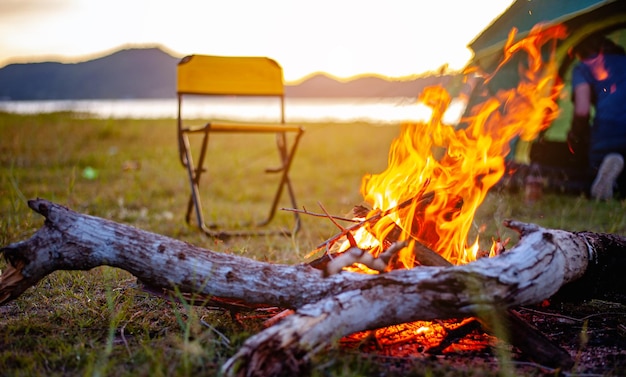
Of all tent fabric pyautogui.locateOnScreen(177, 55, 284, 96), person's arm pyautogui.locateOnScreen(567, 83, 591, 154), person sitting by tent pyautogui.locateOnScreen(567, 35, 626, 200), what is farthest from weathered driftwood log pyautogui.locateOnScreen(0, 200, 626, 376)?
person's arm pyautogui.locateOnScreen(567, 83, 591, 154)

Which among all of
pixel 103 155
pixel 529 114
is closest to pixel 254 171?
pixel 103 155

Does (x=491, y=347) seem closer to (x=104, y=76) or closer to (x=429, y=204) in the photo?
(x=429, y=204)

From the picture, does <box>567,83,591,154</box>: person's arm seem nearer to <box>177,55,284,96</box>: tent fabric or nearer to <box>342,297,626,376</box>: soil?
<box>177,55,284,96</box>: tent fabric

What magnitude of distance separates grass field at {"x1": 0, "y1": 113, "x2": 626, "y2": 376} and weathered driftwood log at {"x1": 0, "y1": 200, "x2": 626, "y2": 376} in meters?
0.14

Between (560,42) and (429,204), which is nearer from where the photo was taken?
(429,204)

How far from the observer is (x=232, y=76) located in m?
4.70

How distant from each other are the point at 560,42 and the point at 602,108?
0.68 metres

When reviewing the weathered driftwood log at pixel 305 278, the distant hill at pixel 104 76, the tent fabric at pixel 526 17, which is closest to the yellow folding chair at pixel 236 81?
the tent fabric at pixel 526 17

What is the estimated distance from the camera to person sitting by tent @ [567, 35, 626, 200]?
4.96 meters

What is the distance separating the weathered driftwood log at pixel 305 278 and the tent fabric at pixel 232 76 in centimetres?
256

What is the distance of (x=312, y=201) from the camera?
5.66 meters

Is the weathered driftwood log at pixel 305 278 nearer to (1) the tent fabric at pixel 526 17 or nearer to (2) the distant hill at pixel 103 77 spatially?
(1) the tent fabric at pixel 526 17

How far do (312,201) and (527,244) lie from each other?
3775mm

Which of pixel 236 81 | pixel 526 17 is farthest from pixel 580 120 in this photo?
→ pixel 236 81
